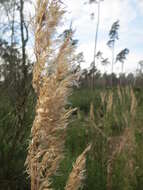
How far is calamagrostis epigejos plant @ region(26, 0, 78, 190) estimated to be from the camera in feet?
4.36

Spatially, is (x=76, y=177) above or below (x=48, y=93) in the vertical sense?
below

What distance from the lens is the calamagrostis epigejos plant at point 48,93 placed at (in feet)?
4.36

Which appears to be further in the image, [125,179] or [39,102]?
[125,179]

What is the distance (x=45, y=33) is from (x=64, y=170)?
9.71 feet

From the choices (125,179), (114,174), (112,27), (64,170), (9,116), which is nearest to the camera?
(125,179)

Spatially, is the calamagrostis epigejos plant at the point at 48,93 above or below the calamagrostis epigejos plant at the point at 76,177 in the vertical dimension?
above

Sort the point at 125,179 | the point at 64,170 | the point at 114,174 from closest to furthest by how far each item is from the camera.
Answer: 1. the point at 125,179
2. the point at 114,174
3. the point at 64,170

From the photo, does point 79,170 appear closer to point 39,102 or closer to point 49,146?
point 49,146

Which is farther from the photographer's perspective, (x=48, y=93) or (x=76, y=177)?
(x=76, y=177)

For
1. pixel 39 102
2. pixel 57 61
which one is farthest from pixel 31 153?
pixel 57 61

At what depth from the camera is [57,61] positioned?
137 cm

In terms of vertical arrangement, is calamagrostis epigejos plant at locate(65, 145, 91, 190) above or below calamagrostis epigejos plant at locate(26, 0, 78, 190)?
below

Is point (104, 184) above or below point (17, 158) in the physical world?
below

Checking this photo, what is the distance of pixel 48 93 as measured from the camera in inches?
51.9
